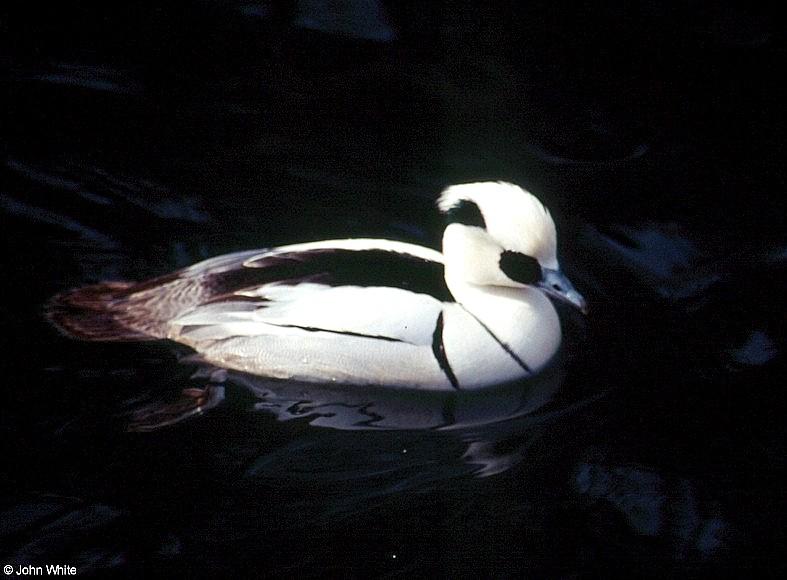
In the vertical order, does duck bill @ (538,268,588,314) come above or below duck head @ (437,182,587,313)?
below

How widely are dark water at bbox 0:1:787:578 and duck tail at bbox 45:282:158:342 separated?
0.08 m

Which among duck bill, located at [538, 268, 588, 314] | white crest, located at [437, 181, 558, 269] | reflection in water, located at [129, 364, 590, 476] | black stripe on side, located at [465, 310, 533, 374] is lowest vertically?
reflection in water, located at [129, 364, 590, 476]

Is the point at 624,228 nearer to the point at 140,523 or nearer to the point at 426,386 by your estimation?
the point at 426,386

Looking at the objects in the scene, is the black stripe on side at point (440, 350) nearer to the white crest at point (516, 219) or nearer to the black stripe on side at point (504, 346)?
the black stripe on side at point (504, 346)

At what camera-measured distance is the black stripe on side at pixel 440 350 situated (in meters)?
4.99

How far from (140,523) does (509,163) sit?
11.3 ft

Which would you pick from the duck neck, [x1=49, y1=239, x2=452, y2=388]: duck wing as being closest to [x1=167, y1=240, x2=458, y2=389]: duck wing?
[x1=49, y1=239, x2=452, y2=388]: duck wing

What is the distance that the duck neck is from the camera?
5137 millimetres

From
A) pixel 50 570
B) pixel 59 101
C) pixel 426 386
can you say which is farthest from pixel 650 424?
pixel 59 101

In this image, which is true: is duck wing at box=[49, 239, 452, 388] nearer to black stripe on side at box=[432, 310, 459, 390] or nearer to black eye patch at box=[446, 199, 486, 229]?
black stripe on side at box=[432, 310, 459, 390]

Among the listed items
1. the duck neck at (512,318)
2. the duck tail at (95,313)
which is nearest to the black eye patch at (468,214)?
the duck neck at (512,318)

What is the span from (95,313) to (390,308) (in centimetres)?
143

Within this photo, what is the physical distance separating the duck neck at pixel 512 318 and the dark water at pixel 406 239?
7.6 inches

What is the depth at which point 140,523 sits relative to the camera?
168 inches
